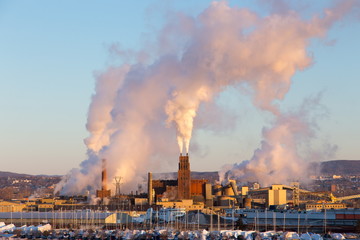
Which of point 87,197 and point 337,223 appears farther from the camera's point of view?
point 87,197

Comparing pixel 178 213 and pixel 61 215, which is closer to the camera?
pixel 61 215

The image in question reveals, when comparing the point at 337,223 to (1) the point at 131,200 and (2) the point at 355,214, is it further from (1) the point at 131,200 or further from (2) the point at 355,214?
(1) the point at 131,200

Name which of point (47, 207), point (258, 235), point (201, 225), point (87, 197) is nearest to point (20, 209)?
point (47, 207)

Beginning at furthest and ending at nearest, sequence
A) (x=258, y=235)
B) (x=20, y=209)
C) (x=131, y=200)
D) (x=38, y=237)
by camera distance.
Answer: (x=131, y=200), (x=20, y=209), (x=38, y=237), (x=258, y=235)

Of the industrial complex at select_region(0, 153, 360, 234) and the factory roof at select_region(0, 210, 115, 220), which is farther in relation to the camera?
the factory roof at select_region(0, 210, 115, 220)

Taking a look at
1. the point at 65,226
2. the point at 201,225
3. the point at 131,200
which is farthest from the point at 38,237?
the point at 131,200

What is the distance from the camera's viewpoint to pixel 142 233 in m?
107

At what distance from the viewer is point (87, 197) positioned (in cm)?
19938

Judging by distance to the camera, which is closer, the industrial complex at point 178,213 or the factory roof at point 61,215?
the industrial complex at point 178,213

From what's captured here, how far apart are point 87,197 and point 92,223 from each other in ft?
181

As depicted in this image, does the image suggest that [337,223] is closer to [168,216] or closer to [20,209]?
[168,216]

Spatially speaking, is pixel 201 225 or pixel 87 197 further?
pixel 87 197

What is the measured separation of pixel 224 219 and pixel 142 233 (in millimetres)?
57400

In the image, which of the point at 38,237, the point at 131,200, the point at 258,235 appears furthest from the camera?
the point at 131,200
